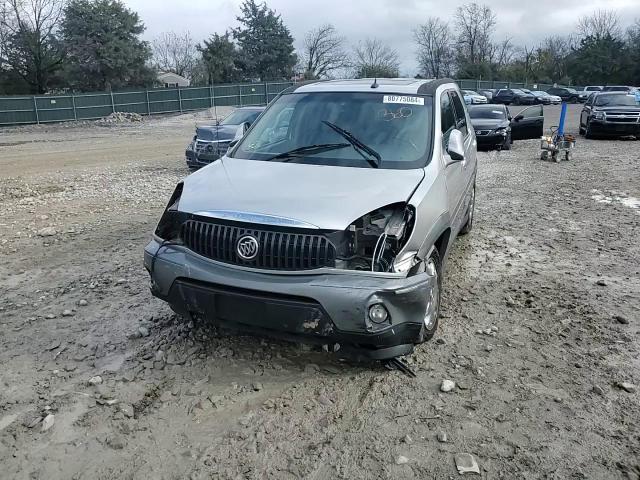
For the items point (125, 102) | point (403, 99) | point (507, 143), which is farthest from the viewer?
point (125, 102)

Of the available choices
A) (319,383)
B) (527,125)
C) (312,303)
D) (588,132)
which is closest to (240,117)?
(527,125)

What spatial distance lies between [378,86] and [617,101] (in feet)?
57.4

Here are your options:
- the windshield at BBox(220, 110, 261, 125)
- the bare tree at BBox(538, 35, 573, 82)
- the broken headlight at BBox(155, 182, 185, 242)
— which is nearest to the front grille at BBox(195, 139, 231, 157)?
the windshield at BBox(220, 110, 261, 125)

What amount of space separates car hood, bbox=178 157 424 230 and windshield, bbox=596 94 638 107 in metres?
18.2

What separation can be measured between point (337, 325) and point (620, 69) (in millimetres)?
84534

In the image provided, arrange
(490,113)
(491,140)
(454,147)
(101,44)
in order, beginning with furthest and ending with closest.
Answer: (101,44), (490,113), (491,140), (454,147)

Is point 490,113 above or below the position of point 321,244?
above

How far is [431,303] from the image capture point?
360cm

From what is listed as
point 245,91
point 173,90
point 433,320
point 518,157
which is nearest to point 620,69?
point 245,91

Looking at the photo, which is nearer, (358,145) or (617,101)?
(358,145)

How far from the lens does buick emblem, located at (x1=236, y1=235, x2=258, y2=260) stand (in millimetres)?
3340

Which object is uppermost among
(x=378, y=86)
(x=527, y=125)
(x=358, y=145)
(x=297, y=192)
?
(x=378, y=86)

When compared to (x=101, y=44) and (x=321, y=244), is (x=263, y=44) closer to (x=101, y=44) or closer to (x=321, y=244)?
(x=101, y=44)

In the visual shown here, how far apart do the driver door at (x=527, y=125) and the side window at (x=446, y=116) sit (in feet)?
32.2
